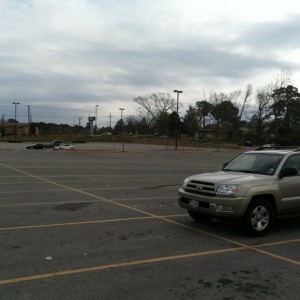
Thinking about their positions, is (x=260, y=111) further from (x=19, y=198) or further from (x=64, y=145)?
(x=19, y=198)

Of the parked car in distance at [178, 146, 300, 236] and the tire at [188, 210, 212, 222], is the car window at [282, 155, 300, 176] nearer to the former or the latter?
the parked car in distance at [178, 146, 300, 236]

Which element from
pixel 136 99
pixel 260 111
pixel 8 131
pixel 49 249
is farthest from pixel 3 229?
pixel 8 131

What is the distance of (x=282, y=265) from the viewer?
6098 mm

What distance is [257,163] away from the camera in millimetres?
8844

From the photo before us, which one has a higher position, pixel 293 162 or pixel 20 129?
pixel 20 129

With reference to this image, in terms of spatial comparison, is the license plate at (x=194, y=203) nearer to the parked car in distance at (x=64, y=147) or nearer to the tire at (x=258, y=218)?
the tire at (x=258, y=218)

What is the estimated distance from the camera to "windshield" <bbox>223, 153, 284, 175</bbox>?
28.0 ft

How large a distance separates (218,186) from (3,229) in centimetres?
403

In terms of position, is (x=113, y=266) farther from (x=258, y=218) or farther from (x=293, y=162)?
(x=293, y=162)

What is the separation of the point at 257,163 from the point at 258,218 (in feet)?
4.57

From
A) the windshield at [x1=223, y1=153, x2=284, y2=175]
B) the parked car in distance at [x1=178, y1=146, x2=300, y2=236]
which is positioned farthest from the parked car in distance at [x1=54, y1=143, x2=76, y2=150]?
the parked car in distance at [x1=178, y1=146, x2=300, y2=236]

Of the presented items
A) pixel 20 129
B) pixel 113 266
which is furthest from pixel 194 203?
pixel 20 129

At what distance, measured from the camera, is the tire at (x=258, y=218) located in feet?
25.2

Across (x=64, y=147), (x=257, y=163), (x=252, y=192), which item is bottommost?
(x=64, y=147)
